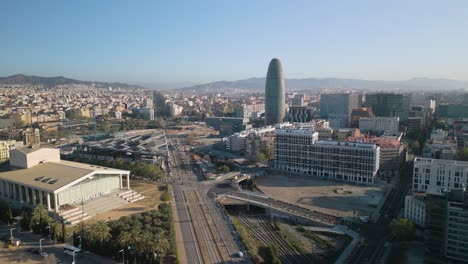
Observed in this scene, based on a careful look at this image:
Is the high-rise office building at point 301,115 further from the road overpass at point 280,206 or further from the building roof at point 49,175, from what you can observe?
the building roof at point 49,175

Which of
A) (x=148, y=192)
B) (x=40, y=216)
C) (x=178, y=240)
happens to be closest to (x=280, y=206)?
(x=178, y=240)

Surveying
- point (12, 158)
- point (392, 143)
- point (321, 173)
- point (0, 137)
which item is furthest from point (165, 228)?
point (0, 137)

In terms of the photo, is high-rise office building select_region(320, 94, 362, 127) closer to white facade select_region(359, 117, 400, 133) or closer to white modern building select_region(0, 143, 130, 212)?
white facade select_region(359, 117, 400, 133)

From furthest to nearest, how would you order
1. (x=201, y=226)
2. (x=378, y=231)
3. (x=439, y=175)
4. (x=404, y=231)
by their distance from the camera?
(x=439, y=175)
(x=378, y=231)
(x=201, y=226)
(x=404, y=231)

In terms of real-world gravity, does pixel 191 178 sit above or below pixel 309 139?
below

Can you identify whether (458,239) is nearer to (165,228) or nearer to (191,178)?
(165,228)

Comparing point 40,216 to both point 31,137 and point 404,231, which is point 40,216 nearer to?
point 404,231

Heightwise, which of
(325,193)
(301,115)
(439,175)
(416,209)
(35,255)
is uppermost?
(301,115)

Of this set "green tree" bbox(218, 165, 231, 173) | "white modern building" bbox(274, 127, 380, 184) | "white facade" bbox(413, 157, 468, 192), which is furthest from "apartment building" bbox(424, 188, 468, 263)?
"green tree" bbox(218, 165, 231, 173)
